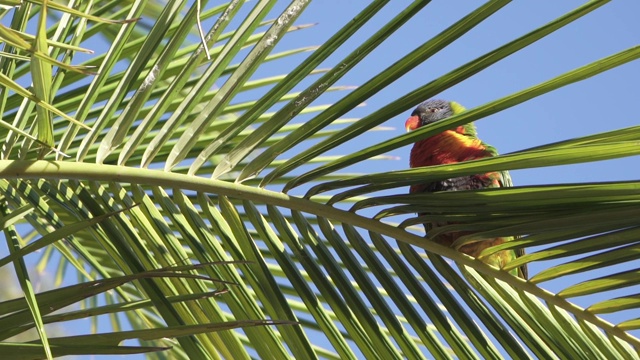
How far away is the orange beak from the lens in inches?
131

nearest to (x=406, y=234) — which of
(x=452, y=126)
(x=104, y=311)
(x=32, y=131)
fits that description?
(x=452, y=126)

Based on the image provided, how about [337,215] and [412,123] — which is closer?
[337,215]

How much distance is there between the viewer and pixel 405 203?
109 cm

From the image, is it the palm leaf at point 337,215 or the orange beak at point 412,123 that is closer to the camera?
the palm leaf at point 337,215

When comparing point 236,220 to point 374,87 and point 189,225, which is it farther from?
point 374,87

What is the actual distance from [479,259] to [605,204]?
0.79 feet

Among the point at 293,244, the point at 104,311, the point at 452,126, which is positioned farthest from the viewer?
the point at 293,244

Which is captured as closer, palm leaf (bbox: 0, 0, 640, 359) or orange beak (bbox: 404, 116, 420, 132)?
palm leaf (bbox: 0, 0, 640, 359)

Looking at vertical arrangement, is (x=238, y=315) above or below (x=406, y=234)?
below

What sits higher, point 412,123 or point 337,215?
point 412,123

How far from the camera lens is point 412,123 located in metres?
3.35

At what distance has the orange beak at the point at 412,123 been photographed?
3.32 metres

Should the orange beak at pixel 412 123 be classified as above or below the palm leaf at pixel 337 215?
above

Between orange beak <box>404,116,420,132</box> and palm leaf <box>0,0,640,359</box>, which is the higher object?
orange beak <box>404,116,420,132</box>
